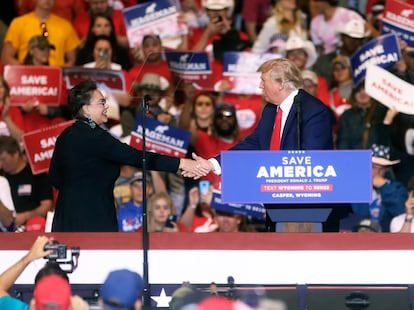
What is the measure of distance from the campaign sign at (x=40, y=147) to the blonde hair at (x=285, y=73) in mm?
3061

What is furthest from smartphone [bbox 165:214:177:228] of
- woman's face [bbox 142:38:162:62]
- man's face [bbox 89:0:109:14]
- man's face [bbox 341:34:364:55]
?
man's face [bbox 89:0:109:14]

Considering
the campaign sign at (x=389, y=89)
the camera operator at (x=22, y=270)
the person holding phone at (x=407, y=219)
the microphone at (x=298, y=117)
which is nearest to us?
the camera operator at (x=22, y=270)

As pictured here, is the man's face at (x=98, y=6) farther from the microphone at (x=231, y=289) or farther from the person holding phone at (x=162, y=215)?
the microphone at (x=231, y=289)

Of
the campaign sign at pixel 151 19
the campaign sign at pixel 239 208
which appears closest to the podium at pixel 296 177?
the campaign sign at pixel 239 208

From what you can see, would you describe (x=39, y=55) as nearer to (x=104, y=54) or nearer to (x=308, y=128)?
(x=104, y=54)

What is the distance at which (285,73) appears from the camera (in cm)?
1153

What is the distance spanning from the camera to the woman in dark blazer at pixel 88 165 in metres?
11.1

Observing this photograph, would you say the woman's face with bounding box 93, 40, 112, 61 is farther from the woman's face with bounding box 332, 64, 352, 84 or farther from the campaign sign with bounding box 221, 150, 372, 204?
the campaign sign with bounding box 221, 150, 372, 204

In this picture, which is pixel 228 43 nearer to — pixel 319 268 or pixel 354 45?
pixel 354 45

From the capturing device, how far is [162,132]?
14.1 m

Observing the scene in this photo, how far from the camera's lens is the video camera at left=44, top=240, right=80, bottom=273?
32.7ft

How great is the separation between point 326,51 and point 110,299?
388 inches

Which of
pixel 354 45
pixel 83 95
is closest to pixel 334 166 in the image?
pixel 83 95

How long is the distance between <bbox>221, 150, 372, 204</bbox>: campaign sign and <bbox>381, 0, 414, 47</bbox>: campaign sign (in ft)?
16.5
